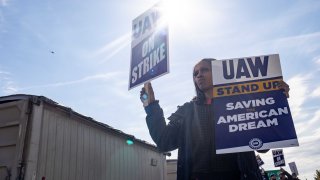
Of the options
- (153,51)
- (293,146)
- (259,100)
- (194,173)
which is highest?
(153,51)

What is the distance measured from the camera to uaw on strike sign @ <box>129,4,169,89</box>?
3885 mm

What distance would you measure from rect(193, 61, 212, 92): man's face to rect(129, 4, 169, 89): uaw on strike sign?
1.12ft

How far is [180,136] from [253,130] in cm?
78

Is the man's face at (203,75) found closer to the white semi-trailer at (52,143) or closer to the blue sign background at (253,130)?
the blue sign background at (253,130)

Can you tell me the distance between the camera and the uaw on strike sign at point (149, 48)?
3.88 m

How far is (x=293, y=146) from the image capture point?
10.1ft

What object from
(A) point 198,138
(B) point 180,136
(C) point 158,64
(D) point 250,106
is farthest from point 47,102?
(D) point 250,106

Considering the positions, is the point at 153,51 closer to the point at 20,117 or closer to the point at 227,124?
the point at 227,124

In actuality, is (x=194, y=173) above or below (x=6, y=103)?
below

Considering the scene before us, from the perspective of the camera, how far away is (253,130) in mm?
3209

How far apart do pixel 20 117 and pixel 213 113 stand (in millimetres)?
4838

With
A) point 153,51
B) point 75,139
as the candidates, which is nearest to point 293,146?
point 153,51

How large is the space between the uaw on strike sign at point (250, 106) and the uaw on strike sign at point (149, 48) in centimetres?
68

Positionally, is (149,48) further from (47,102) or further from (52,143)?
(52,143)
